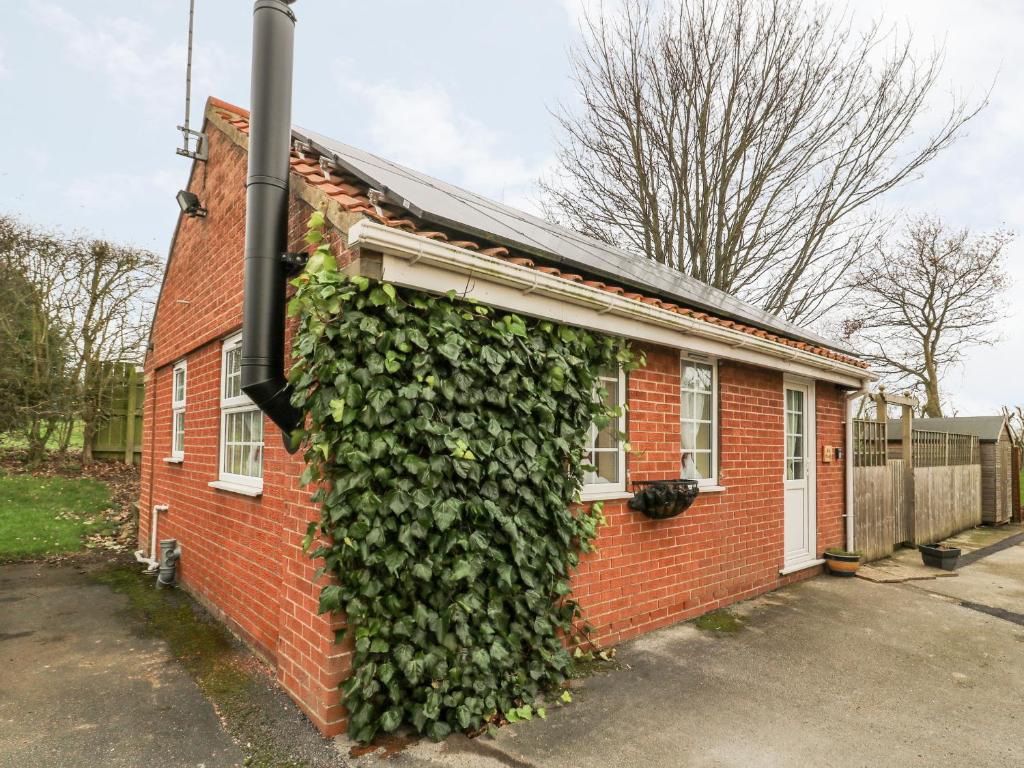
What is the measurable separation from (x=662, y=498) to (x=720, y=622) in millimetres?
1477

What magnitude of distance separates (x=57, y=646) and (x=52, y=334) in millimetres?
8560

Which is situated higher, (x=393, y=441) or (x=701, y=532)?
(x=393, y=441)

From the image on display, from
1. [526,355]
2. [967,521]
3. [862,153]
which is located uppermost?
[862,153]

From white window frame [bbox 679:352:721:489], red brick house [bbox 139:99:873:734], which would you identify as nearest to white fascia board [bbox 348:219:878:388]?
red brick house [bbox 139:99:873:734]

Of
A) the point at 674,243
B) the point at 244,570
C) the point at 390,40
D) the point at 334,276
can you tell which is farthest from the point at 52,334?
the point at 674,243

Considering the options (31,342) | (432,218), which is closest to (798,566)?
(432,218)

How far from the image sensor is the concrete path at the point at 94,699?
2963 mm

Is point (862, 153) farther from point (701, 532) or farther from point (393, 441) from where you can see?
point (393, 441)

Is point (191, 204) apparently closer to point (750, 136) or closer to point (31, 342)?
point (31, 342)

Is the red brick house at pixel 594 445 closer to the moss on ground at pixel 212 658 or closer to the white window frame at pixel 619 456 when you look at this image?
the white window frame at pixel 619 456

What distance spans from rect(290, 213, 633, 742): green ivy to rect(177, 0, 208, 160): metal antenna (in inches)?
141

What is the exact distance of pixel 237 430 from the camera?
5.06 m

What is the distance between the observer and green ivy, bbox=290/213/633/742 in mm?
2990

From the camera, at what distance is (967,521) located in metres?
11.6
